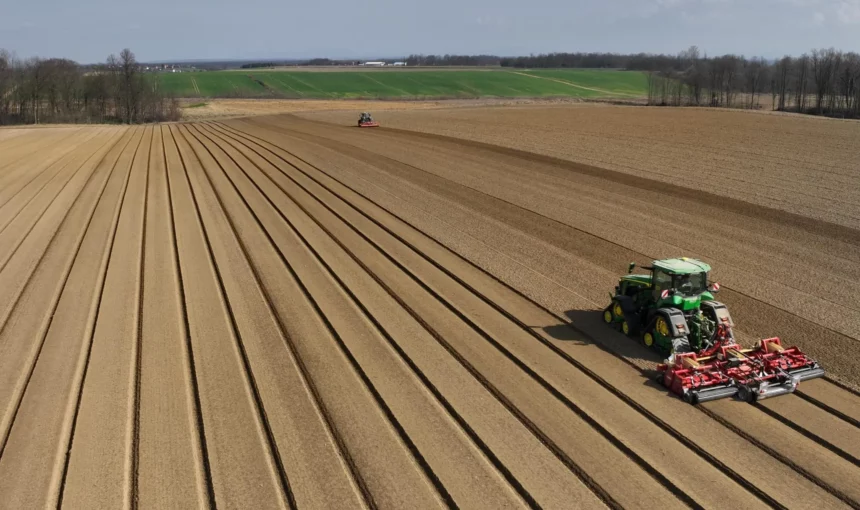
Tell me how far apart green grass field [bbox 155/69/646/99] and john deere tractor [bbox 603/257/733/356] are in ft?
324

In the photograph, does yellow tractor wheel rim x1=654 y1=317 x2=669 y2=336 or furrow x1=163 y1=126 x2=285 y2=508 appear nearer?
furrow x1=163 y1=126 x2=285 y2=508

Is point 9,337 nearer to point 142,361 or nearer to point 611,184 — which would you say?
point 142,361

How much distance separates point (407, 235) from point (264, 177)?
11016mm

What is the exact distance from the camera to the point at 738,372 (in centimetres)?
977

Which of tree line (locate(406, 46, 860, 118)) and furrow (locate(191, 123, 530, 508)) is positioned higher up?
tree line (locate(406, 46, 860, 118))

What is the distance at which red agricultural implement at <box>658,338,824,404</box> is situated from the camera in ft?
31.3

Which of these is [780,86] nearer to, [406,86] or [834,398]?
[406,86]

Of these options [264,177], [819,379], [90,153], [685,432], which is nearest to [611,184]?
[264,177]

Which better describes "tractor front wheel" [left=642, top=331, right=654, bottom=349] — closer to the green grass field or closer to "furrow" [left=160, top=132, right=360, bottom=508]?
"furrow" [left=160, top=132, right=360, bottom=508]

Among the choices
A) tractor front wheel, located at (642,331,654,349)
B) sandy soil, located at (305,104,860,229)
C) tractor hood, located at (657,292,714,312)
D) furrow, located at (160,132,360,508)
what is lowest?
furrow, located at (160,132,360,508)

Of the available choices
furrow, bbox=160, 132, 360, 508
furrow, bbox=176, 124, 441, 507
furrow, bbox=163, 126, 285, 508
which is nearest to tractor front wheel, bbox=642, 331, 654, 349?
furrow, bbox=176, 124, 441, 507

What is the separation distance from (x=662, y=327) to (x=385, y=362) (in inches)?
167

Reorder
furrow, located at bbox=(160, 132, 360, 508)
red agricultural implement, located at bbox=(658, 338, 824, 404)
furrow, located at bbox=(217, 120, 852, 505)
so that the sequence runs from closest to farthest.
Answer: furrow, located at bbox=(160, 132, 360, 508)
furrow, located at bbox=(217, 120, 852, 505)
red agricultural implement, located at bbox=(658, 338, 824, 404)

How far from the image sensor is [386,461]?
823 cm
